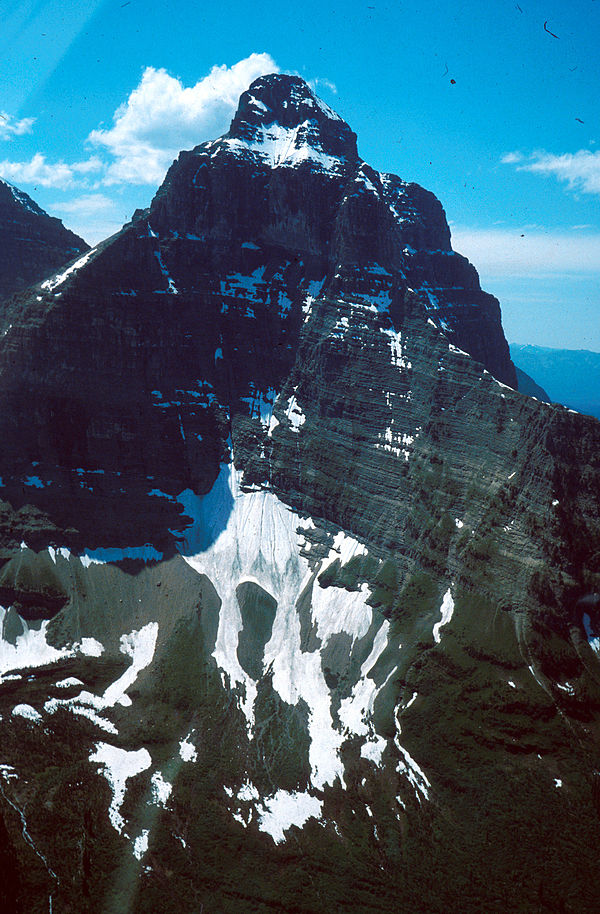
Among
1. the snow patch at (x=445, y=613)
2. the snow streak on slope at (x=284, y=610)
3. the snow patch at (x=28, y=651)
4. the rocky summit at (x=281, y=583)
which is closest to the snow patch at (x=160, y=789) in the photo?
the rocky summit at (x=281, y=583)

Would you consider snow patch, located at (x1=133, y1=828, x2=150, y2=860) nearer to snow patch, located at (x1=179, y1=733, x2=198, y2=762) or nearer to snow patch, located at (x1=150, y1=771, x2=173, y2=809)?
snow patch, located at (x1=150, y1=771, x2=173, y2=809)

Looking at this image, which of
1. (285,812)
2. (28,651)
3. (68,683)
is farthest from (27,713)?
(285,812)

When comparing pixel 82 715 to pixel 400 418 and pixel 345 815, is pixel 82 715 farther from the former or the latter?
pixel 400 418

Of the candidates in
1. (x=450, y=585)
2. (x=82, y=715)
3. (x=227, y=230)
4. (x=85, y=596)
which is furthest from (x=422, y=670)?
(x=227, y=230)

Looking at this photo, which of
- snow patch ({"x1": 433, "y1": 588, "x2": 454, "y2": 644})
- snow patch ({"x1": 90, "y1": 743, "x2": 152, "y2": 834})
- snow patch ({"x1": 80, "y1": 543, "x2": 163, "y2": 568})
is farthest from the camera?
snow patch ({"x1": 80, "y1": 543, "x2": 163, "y2": 568})

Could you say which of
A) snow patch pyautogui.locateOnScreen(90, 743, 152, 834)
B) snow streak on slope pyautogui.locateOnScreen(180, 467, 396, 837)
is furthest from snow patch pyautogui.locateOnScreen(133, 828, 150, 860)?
snow streak on slope pyautogui.locateOnScreen(180, 467, 396, 837)

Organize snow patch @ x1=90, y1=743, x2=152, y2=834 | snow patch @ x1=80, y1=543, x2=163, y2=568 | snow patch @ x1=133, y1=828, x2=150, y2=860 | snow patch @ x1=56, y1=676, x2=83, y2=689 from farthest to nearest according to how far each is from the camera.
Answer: snow patch @ x1=80, y1=543, x2=163, y2=568
snow patch @ x1=56, y1=676, x2=83, y2=689
snow patch @ x1=90, y1=743, x2=152, y2=834
snow patch @ x1=133, y1=828, x2=150, y2=860

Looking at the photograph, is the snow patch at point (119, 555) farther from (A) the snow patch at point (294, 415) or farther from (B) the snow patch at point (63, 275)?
(B) the snow patch at point (63, 275)

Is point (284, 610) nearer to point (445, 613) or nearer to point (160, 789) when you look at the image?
point (445, 613)

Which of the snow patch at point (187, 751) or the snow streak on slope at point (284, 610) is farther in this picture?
the snow streak on slope at point (284, 610)
